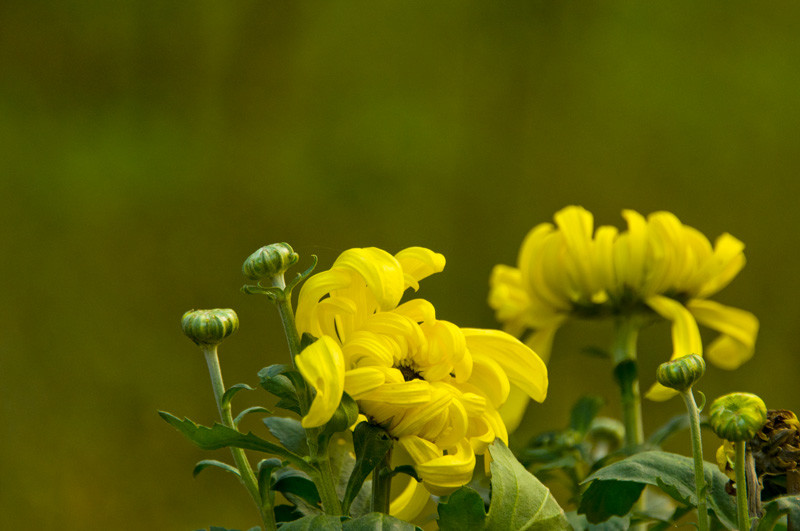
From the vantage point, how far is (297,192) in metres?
1.65

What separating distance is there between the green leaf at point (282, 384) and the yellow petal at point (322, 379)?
0.02 m

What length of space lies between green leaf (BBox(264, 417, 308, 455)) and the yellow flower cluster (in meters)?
0.32

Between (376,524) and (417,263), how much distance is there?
12 centimetres

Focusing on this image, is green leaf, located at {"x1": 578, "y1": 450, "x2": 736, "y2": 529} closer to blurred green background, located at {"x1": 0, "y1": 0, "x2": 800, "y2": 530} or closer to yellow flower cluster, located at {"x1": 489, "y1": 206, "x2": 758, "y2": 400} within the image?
yellow flower cluster, located at {"x1": 489, "y1": 206, "x2": 758, "y2": 400}

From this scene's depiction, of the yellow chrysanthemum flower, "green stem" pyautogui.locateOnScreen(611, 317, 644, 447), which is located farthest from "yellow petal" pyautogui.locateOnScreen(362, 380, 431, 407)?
"green stem" pyautogui.locateOnScreen(611, 317, 644, 447)

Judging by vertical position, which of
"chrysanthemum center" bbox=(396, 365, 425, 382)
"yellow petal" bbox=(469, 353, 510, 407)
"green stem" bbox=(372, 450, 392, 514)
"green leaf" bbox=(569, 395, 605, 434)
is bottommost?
"green leaf" bbox=(569, 395, 605, 434)

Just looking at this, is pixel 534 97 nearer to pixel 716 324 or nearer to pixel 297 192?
pixel 297 192

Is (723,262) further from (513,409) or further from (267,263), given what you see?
A: (267,263)

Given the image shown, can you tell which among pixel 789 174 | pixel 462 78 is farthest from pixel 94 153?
pixel 789 174

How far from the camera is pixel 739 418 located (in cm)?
36

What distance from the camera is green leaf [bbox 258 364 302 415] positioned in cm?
36

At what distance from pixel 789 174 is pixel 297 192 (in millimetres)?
967

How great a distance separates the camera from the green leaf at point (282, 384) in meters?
0.36

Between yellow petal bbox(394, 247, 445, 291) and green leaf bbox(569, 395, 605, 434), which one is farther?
green leaf bbox(569, 395, 605, 434)
